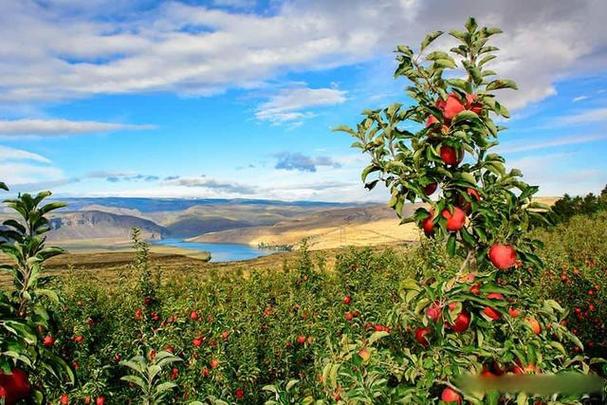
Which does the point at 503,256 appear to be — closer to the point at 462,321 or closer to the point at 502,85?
the point at 462,321

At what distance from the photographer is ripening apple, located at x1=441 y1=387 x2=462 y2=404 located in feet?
9.63

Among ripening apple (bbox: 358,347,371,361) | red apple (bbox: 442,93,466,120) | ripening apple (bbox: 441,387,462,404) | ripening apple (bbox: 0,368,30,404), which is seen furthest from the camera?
ripening apple (bbox: 358,347,371,361)

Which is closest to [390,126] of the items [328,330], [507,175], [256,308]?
[507,175]

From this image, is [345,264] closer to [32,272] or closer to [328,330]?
[328,330]

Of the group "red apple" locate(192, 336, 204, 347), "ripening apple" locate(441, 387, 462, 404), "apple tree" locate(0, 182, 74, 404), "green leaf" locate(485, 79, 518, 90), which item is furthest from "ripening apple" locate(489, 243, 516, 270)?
"red apple" locate(192, 336, 204, 347)

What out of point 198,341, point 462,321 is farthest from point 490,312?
point 198,341

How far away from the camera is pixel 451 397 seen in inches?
116

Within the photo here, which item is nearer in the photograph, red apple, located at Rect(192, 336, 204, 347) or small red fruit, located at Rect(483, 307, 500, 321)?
small red fruit, located at Rect(483, 307, 500, 321)

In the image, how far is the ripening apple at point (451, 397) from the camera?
9.63 feet

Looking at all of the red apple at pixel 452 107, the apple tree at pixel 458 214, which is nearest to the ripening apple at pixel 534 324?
the apple tree at pixel 458 214

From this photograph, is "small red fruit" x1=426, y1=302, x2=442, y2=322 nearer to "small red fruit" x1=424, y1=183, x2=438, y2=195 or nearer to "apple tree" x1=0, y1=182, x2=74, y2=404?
"small red fruit" x1=424, y1=183, x2=438, y2=195

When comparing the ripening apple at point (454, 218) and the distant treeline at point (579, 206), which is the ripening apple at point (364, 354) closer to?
the ripening apple at point (454, 218)

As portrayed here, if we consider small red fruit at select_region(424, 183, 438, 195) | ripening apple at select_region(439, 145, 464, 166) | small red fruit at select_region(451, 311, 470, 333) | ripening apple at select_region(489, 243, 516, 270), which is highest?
ripening apple at select_region(439, 145, 464, 166)

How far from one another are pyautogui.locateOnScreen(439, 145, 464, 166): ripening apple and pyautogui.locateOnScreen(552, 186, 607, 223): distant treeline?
97.2 feet
